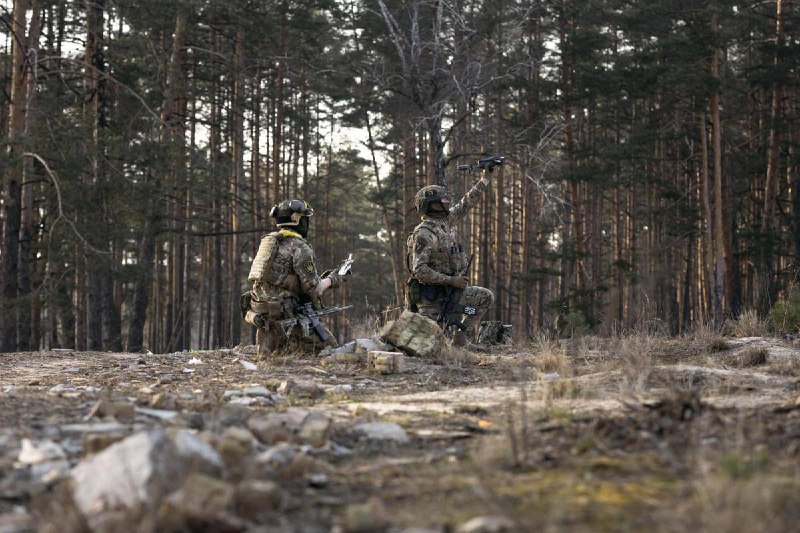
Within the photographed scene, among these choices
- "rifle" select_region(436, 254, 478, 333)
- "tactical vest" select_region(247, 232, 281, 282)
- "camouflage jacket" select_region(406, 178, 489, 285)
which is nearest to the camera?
"tactical vest" select_region(247, 232, 281, 282)

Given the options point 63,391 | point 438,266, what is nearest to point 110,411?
point 63,391

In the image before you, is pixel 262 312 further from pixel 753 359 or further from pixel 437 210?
pixel 753 359

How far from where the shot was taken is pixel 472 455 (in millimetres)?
4191

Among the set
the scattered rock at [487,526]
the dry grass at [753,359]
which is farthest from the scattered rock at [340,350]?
the scattered rock at [487,526]

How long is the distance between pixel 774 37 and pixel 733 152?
3.73 meters

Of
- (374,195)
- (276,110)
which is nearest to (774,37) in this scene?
(374,195)

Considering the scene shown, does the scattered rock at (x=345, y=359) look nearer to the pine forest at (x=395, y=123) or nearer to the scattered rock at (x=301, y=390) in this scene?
the scattered rock at (x=301, y=390)

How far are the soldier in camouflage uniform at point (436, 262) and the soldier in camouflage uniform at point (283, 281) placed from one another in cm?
156

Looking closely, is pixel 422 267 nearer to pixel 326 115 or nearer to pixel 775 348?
pixel 775 348

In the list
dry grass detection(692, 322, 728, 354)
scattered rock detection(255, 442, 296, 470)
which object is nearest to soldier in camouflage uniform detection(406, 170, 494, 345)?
dry grass detection(692, 322, 728, 354)

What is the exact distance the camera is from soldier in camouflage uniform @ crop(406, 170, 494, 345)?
11.7m

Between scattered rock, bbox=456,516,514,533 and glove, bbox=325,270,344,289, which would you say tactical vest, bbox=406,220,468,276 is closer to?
glove, bbox=325,270,344,289

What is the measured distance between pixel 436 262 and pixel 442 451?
728 cm

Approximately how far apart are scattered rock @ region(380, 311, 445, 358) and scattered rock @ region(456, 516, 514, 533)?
7.12m
